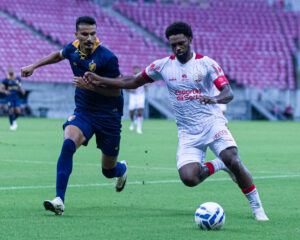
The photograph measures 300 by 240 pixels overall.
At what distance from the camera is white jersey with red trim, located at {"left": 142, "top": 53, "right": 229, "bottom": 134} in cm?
690

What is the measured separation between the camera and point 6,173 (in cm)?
1066

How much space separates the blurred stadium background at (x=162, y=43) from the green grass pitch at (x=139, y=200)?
20865 mm

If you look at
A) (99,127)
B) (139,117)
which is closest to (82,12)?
(139,117)

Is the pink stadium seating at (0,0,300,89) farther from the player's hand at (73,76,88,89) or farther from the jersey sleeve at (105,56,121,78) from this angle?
the player's hand at (73,76,88,89)

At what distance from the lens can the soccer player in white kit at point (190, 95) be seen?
6766 millimetres

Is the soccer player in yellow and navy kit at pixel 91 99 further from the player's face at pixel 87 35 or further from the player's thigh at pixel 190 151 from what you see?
the player's thigh at pixel 190 151

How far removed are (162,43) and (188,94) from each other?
33752 millimetres

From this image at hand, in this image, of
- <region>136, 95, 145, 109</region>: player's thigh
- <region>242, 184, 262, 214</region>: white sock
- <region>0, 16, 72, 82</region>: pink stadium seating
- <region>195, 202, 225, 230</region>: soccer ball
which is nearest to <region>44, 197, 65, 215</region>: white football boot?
<region>195, 202, 225, 230</region>: soccer ball

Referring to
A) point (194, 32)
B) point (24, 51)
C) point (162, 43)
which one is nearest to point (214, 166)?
point (24, 51)

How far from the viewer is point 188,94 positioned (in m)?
6.98

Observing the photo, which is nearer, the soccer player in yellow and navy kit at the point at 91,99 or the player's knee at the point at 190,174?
the player's knee at the point at 190,174

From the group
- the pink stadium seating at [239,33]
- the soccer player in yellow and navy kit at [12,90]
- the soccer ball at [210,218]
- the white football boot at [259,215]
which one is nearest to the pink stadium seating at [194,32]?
the pink stadium seating at [239,33]

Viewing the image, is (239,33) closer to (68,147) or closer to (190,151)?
(190,151)

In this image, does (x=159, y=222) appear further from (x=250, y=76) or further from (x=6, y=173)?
(x=250, y=76)
